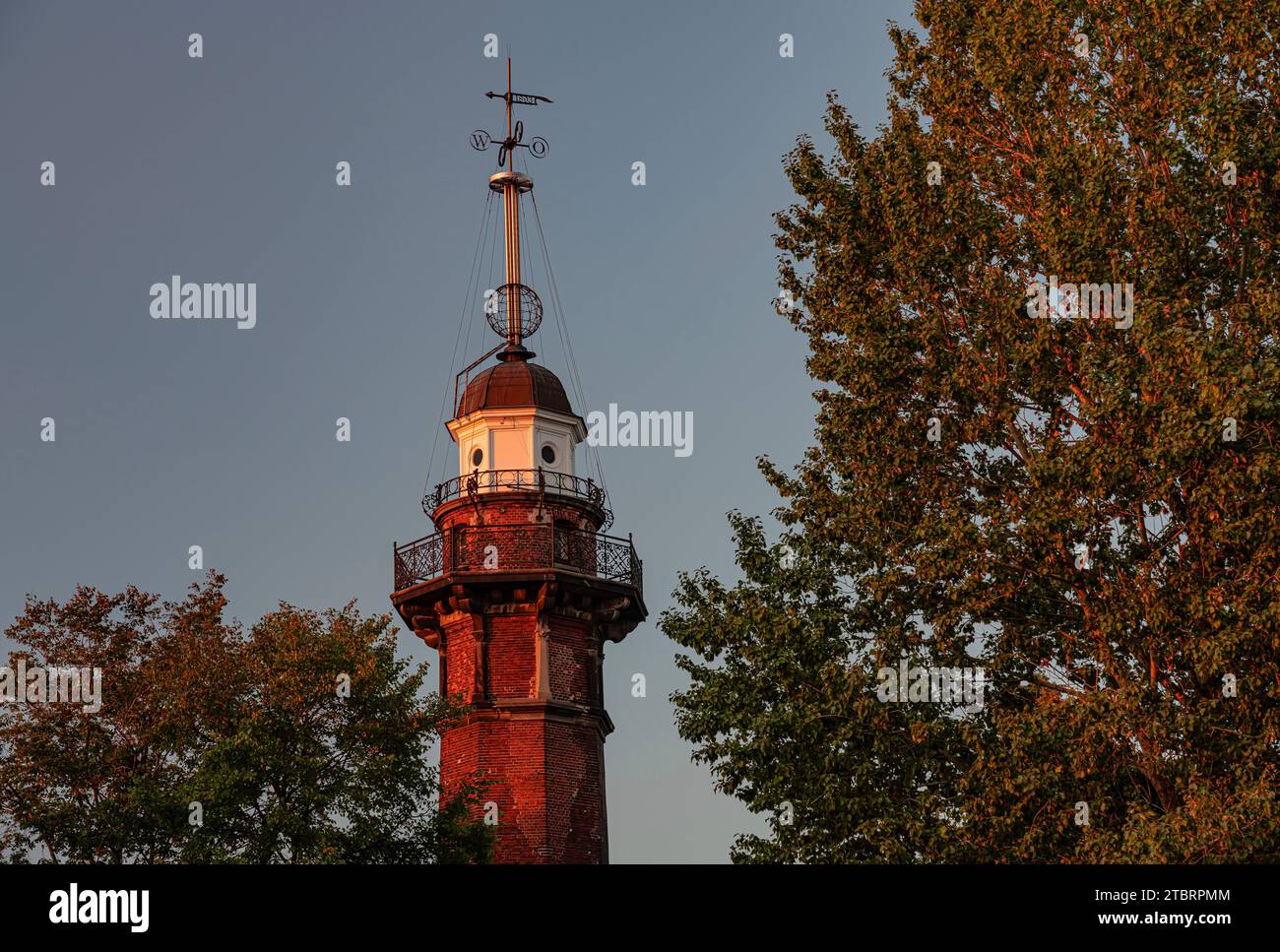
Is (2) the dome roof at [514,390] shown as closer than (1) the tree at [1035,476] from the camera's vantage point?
No

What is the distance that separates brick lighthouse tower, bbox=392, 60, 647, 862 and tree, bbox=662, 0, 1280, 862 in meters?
14.8

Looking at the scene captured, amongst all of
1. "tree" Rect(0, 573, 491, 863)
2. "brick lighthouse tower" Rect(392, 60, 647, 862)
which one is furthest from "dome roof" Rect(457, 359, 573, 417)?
"tree" Rect(0, 573, 491, 863)

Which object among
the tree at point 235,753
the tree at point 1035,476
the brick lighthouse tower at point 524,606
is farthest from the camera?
the brick lighthouse tower at point 524,606

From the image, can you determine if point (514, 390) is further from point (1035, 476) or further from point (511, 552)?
point (1035, 476)

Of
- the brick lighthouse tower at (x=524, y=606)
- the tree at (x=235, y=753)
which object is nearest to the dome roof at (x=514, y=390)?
the brick lighthouse tower at (x=524, y=606)

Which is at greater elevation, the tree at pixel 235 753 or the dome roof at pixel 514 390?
the dome roof at pixel 514 390

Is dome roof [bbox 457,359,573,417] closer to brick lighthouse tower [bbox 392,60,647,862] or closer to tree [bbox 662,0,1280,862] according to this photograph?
brick lighthouse tower [bbox 392,60,647,862]

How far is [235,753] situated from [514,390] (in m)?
16.0

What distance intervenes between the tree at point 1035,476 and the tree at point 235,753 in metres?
9.07

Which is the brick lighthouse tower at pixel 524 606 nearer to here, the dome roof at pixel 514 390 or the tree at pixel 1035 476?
the dome roof at pixel 514 390

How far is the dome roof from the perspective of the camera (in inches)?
1802

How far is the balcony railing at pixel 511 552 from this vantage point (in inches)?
1746
